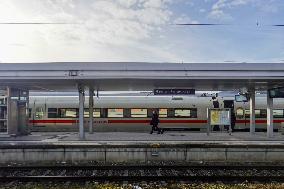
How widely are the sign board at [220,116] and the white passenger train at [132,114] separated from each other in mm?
3886

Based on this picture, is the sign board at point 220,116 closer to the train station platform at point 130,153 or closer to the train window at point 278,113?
the train station platform at point 130,153

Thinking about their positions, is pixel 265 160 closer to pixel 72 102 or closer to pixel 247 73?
pixel 247 73

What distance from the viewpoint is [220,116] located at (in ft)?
62.5

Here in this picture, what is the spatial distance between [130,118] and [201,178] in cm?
1202

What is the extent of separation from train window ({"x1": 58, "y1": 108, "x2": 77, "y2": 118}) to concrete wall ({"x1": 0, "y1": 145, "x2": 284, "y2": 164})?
892 cm

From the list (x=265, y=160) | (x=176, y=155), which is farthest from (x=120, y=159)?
(x=265, y=160)

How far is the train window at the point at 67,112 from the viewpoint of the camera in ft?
75.9

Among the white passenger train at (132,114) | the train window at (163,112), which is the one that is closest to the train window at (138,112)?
the white passenger train at (132,114)

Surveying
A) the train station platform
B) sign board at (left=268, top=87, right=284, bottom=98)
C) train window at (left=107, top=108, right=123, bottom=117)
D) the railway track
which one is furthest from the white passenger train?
the railway track

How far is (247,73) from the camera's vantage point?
611 inches

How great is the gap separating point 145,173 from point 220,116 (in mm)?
8273

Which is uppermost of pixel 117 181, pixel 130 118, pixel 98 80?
pixel 98 80

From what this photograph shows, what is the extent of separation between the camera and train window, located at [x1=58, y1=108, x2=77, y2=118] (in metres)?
23.1

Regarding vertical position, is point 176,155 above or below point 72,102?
below
